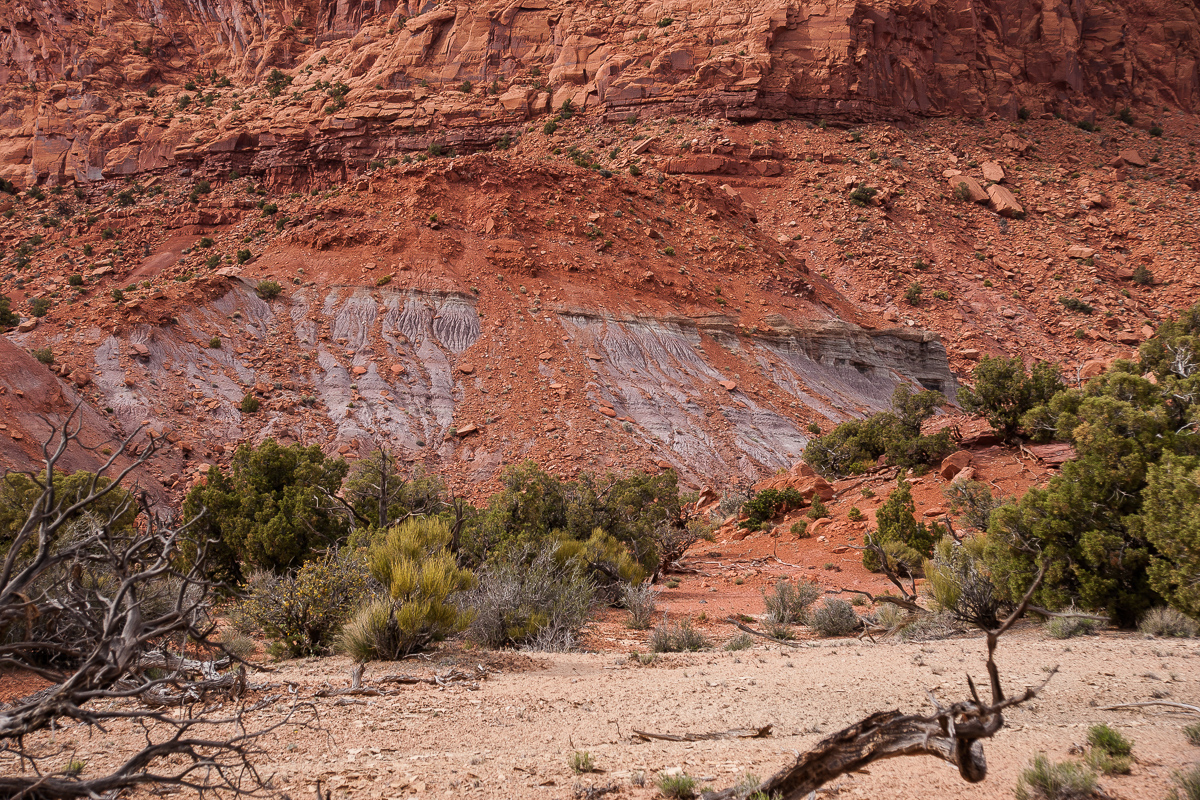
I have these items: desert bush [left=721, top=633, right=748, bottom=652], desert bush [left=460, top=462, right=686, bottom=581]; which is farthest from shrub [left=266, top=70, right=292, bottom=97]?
desert bush [left=721, top=633, right=748, bottom=652]

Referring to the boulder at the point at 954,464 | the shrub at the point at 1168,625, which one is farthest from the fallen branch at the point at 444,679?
the boulder at the point at 954,464

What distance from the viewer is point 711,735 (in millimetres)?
4965

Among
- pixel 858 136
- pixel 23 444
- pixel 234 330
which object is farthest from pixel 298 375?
pixel 858 136

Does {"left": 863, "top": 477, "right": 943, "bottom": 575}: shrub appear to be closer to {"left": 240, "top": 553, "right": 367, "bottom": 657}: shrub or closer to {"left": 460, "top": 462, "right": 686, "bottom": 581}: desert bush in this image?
{"left": 460, "top": 462, "right": 686, "bottom": 581}: desert bush

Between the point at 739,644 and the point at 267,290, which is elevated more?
the point at 267,290

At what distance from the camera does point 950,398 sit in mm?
33188

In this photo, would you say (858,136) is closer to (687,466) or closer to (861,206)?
(861,206)

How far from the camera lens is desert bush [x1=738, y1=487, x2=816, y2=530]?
1914cm

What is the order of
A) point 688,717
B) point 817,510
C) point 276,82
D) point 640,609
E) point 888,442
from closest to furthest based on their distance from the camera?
point 688,717
point 640,609
point 817,510
point 888,442
point 276,82

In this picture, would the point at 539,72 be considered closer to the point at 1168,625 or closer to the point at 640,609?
the point at 640,609

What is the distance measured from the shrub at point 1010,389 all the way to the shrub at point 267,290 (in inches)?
950

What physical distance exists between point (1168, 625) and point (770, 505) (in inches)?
472

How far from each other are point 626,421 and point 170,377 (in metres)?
14.8

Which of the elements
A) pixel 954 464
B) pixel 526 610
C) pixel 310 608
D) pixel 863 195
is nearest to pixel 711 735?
pixel 526 610
